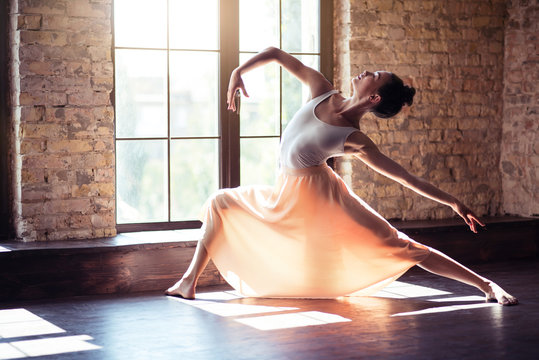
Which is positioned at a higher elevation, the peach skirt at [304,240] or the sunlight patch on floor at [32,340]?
the peach skirt at [304,240]

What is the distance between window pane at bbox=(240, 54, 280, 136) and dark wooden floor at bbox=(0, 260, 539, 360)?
1.43 meters

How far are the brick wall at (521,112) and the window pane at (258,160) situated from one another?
2073 millimetres

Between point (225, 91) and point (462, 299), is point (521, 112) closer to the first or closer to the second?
point (462, 299)

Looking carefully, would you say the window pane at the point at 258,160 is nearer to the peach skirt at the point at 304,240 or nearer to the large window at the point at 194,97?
the large window at the point at 194,97

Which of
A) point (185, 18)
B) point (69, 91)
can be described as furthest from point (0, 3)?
point (185, 18)

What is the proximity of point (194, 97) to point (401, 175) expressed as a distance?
6.63ft

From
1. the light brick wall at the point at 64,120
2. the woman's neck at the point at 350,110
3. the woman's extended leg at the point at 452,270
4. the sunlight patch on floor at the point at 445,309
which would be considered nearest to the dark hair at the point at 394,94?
the woman's neck at the point at 350,110

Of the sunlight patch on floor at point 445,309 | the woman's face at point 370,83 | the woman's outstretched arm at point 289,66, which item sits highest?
the woman's outstretched arm at point 289,66

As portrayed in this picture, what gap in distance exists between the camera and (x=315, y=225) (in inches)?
168

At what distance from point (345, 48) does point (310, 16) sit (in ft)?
1.22

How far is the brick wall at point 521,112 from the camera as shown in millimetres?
6152

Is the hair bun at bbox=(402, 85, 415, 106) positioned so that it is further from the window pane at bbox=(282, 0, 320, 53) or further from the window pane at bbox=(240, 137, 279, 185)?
the window pane at bbox=(282, 0, 320, 53)

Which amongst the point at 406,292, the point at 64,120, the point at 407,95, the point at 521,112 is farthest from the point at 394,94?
the point at 521,112

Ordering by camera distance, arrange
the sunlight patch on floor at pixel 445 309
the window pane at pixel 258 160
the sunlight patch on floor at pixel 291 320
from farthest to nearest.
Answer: the window pane at pixel 258 160 < the sunlight patch on floor at pixel 445 309 < the sunlight patch on floor at pixel 291 320
